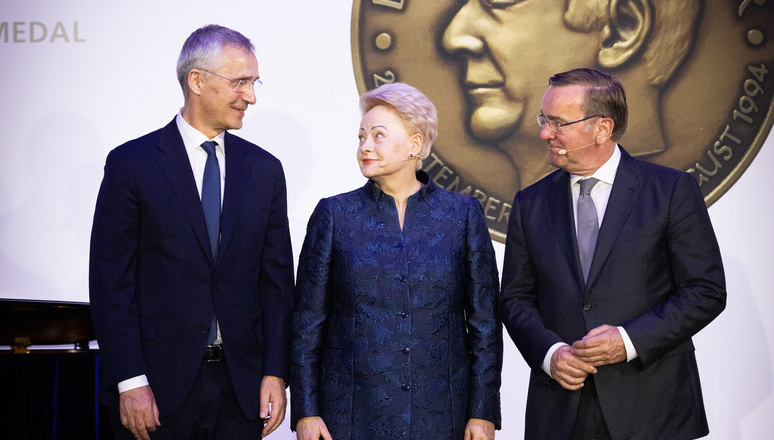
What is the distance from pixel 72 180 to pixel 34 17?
0.76 metres

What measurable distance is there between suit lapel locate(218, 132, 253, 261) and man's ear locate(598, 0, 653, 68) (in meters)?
1.86

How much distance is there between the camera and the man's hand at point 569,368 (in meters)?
2.47

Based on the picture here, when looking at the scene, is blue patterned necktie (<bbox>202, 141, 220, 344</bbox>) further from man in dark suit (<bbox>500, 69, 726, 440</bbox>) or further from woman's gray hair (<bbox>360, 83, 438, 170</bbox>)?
man in dark suit (<bbox>500, 69, 726, 440</bbox>)

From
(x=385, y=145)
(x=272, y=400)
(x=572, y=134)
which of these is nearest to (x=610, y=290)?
(x=572, y=134)

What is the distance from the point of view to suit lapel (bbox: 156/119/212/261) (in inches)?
103

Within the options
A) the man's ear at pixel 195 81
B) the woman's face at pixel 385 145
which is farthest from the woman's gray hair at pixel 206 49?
the woman's face at pixel 385 145

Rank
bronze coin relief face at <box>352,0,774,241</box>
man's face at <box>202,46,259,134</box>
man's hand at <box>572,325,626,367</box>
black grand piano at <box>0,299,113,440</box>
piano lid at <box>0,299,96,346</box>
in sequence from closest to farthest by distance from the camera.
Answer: man's hand at <box>572,325,626,367</box> < man's face at <box>202,46,259,134</box> < black grand piano at <box>0,299,113,440</box> < piano lid at <box>0,299,96,346</box> < bronze coin relief face at <box>352,0,774,241</box>

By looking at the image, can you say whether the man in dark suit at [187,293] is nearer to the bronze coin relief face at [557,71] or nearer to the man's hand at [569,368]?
the man's hand at [569,368]

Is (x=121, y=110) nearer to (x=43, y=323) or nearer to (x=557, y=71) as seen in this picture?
(x=43, y=323)

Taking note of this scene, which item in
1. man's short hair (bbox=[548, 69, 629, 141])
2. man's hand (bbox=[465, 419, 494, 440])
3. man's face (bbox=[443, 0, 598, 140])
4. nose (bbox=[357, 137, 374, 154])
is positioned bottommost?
man's hand (bbox=[465, 419, 494, 440])

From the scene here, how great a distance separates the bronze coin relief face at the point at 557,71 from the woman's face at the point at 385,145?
1204mm

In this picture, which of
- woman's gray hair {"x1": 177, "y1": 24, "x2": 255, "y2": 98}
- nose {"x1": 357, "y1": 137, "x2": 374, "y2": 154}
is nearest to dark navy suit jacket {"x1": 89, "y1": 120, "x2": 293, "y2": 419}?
woman's gray hair {"x1": 177, "y1": 24, "x2": 255, "y2": 98}

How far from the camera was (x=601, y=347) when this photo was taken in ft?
8.00

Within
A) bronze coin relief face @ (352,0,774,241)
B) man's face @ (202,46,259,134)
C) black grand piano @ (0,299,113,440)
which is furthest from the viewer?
bronze coin relief face @ (352,0,774,241)
